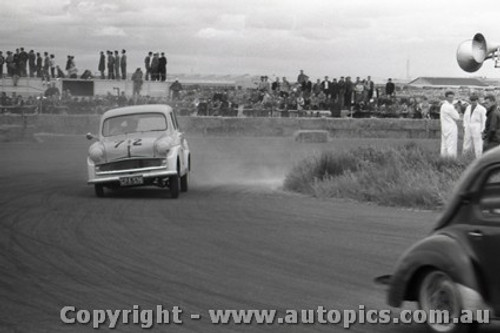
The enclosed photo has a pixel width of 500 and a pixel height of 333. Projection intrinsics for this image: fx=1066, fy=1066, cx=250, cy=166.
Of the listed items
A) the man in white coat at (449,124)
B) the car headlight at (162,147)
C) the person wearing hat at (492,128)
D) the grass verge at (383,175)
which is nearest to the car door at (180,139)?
the car headlight at (162,147)

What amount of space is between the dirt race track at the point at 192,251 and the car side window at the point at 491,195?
38.7 inches

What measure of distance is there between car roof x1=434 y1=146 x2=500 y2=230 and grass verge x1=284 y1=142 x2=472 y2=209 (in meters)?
8.99

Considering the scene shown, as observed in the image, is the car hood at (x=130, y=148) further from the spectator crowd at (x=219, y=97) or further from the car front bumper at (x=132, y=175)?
the spectator crowd at (x=219, y=97)

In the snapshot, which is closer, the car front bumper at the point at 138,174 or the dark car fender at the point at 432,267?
the dark car fender at the point at 432,267

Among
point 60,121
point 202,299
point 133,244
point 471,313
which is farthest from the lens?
point 60,121

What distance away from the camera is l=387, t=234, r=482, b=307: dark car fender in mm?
7102

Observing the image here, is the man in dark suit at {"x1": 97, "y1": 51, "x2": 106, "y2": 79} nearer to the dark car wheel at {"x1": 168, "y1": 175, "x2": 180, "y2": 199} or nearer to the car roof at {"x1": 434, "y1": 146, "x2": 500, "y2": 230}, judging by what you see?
the dark car wheel at {"x1": 168, "y1": 175, "x2": 180, "y2": 199}

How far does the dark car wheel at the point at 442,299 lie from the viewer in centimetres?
711

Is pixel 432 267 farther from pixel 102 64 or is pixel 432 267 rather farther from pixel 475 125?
pixel 102 64

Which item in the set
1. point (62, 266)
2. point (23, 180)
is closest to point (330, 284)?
point (62, 266)

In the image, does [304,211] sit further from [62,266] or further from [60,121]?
[60,121]

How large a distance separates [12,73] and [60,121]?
9.52 feet

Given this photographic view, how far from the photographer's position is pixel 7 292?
31.0 ft

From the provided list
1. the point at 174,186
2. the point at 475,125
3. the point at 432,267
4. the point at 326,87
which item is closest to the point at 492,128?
the point at 475,125
